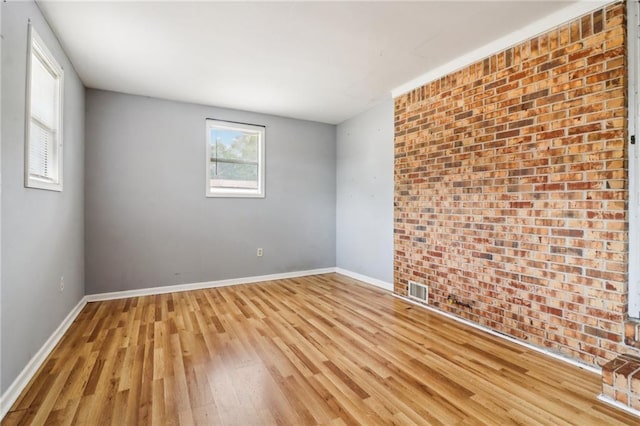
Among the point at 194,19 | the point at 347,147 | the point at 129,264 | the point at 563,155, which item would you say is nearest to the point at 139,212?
the point at 129,264

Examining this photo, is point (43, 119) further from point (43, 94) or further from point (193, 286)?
point (193, 286)

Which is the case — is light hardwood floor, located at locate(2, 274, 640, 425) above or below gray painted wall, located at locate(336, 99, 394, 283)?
below

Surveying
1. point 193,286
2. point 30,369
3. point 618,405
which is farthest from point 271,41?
point 618,405

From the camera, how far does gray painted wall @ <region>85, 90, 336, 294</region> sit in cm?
375

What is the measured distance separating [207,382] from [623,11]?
364 centimetres

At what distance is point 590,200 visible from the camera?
82.7 inches

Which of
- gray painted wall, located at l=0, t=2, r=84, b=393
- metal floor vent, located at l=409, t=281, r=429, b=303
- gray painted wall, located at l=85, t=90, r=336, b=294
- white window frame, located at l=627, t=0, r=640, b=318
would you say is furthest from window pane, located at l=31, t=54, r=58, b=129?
white window frame, located at l=627, t=0, r=640, b=318

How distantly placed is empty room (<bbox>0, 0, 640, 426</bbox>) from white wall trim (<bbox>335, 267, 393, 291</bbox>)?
65 millimetres

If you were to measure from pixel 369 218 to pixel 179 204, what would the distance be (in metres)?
2.71

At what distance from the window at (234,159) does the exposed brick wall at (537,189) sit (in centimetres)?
254

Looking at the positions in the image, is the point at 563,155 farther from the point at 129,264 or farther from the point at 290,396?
the point at 129,264

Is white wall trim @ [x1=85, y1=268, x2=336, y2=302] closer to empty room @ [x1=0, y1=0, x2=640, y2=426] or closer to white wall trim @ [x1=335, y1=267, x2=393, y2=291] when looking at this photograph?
empty room @ [x1=0, y1=0, x2=640, y2=426]

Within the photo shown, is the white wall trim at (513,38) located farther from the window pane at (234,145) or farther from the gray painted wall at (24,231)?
the gray painted wall at (24,231)

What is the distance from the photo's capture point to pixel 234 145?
4613 millimetres
